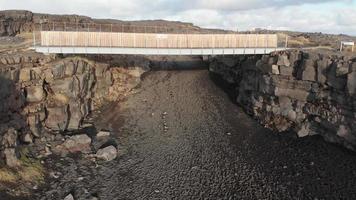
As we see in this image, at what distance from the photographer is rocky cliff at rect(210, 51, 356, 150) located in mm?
42969

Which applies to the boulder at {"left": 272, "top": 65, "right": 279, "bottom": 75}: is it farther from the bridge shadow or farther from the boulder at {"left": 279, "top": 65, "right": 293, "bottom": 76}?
A: the bridge shadow

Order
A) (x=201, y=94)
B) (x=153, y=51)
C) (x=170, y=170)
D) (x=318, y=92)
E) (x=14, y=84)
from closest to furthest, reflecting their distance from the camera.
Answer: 1. (x=170, y=170)
2. (x=14, y=84)
3. (x=318, y=92)
4. (x=153, y=51)
5. (x=201, y=94)

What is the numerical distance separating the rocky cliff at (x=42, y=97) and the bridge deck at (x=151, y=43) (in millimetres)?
2482

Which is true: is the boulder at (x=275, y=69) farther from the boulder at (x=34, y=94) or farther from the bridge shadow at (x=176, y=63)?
the bridge shadow at (x=176, y=63)

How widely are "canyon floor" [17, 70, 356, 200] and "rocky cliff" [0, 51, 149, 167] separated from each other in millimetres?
4351

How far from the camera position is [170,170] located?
40.4 meters

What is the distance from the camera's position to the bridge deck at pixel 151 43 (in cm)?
5734

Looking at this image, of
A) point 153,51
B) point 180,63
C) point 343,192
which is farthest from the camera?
point 180,63

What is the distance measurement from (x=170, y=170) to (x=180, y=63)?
2287 inches

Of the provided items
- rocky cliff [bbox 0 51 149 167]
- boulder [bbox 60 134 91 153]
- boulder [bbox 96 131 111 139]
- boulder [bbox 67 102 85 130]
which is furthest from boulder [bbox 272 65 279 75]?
boulder [bbox 67 102 85 130]

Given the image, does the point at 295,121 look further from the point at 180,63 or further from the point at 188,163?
the point at 180,63

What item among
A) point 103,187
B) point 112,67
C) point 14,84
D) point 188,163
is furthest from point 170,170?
point 112,67

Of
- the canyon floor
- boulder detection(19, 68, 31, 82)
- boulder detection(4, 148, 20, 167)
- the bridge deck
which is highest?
the bridge deck

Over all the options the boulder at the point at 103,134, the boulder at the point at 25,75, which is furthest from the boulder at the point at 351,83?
the boulder at the point at 25,75
